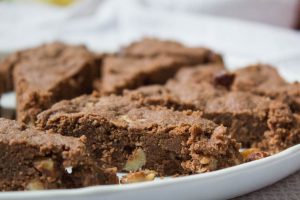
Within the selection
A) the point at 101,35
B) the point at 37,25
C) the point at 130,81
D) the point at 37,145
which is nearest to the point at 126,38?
the point at 101,35

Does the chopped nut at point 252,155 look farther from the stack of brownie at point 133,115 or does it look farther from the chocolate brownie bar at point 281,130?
the chocolate brownie bar at point 281,130

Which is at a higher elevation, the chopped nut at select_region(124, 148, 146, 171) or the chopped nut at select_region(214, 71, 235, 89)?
the chopped nut at select_region(214, 71, 235, 89)

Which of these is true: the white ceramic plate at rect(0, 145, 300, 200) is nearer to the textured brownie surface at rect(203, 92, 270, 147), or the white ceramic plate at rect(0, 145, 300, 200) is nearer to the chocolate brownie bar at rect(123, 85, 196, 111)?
the textured brownie surface at rect(203, 92, 270, 147)

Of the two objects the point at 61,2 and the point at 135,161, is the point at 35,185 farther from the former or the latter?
the point at 61,2

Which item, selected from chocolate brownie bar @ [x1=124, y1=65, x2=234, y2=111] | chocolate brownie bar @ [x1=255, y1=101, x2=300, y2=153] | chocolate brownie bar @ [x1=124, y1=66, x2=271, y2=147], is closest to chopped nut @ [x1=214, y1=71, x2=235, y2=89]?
chocolate brownie bar @ [x1=124, y1=65, x2=234, y2=111]

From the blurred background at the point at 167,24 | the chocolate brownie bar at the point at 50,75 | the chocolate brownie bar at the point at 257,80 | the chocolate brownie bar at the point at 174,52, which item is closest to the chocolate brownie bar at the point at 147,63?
the chocolate brownie bar at the point at 174,52

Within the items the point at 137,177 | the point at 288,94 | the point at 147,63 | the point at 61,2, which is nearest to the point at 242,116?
the point at 288,94
